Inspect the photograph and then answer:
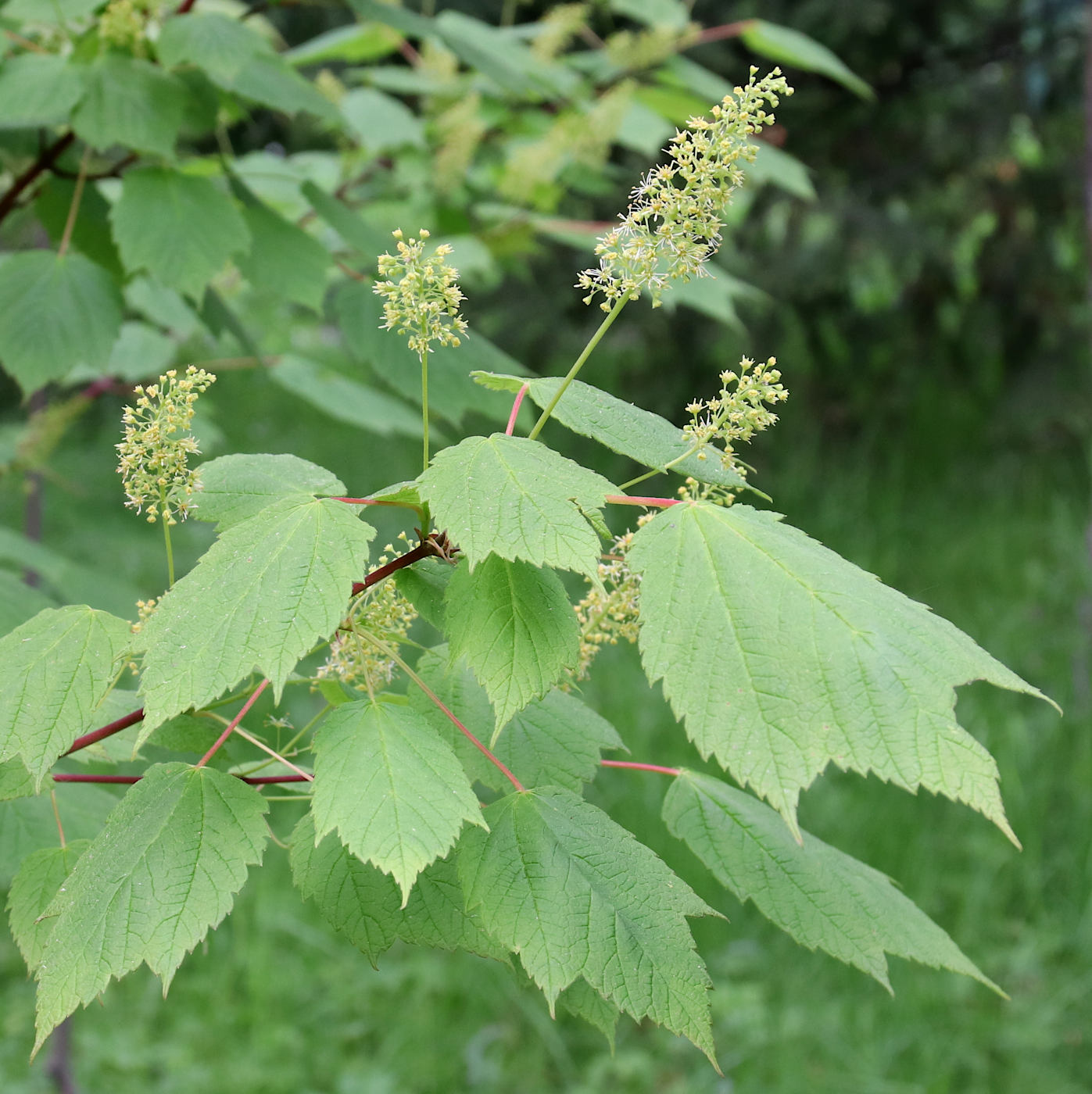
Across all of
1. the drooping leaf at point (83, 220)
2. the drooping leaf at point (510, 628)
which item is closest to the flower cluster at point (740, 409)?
the drooping leaf at point (510, 628)

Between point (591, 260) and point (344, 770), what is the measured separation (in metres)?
4.49

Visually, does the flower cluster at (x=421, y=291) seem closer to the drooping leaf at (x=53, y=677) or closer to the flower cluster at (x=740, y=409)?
the flower cluster at (x=740, y=409)

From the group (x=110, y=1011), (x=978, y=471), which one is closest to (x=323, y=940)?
(x=110, y=1011)

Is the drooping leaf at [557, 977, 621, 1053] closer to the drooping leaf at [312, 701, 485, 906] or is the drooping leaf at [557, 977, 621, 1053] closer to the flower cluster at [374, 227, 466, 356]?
the drooping leaf at [312, 701, 485, 906]

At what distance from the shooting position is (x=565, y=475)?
87 centimetres

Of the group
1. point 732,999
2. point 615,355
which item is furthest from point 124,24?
point 615,355

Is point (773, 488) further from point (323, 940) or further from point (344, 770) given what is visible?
point (344, 770)

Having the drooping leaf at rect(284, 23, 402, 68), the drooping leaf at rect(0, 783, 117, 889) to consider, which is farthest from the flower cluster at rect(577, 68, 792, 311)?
the drooping leaf at rect(284, 23, 402, 68)

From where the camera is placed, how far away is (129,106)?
63.5 inches

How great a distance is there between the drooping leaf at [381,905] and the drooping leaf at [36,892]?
23 cm

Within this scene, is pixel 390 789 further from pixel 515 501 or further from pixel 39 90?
pixel 39 90

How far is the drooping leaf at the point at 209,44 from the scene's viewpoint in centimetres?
156

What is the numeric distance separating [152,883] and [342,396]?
1825 millimetres

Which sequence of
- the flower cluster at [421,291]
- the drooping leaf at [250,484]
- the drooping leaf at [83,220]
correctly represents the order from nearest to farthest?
the flower cluster at [421,291]
the drooping leaf at [250,484]
the drooping leaf at [83,220]
